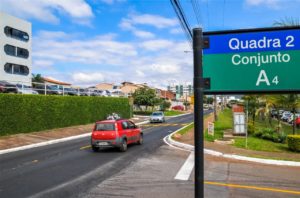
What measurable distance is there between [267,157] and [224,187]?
22.2 feet

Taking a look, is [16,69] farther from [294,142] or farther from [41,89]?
[294,142]

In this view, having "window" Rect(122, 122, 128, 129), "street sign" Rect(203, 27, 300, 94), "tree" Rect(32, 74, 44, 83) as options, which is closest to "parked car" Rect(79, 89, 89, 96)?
"window" Rect(122, 122, 128, 129)

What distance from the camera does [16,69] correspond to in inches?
2576

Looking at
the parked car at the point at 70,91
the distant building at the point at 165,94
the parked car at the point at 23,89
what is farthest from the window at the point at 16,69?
the distant building at the point at 165,94

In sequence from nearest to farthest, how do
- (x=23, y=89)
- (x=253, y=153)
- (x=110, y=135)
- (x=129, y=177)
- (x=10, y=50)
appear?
(x=129, y=177), (x=253, y=153), (x=110, y=135), (x=23, y=89), (x=10, y=50)

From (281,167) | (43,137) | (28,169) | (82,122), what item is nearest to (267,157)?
(281,167)

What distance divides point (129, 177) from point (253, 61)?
9.33 m

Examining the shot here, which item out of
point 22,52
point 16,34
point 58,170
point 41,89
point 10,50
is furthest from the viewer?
point 22,52

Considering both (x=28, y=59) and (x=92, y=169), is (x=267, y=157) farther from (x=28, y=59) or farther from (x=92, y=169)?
(x=28, y=59)

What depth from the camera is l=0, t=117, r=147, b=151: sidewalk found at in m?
23.0

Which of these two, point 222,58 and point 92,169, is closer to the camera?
point 222,58

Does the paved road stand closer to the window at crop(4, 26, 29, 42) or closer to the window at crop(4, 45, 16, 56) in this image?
the window at crop(4, 45, 16, 56)

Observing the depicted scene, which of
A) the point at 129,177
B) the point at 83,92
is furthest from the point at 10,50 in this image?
the point at 129,177

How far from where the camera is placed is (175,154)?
18297mm
